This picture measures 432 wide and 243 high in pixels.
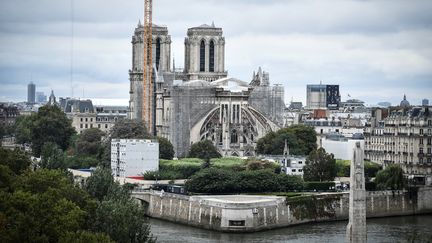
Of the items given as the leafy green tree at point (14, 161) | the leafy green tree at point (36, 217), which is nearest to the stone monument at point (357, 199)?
the leafy green tree at point (36, 217)

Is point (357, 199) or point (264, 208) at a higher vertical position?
point (357, 199)

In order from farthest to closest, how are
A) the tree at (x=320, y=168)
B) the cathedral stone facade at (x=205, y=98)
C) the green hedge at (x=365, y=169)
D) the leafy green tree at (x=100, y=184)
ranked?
the cathedral stone facade at (x=205, y=98) < the green hedge at (x=365, y=169) < the tree at (x=320, y=168) < the leafy green tree at (x=100, y=184)

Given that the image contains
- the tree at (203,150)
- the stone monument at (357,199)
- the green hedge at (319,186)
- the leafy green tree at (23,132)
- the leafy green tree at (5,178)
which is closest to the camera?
the stone monument at (357,199)

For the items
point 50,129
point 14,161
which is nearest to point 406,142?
point 14,161

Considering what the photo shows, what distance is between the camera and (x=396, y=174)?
76.0 m

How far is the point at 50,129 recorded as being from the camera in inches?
4582

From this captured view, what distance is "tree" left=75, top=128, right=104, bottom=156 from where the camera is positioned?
108 meters

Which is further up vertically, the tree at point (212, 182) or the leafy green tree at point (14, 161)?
the leafy green tree at point (14, 161)

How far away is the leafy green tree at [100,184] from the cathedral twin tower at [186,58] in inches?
2129

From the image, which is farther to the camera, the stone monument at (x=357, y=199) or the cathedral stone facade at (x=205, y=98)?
the cathedral stone facade at (x=205, y=98)

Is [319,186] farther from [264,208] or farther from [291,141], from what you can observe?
[291,141]

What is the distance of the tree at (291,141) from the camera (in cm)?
9988

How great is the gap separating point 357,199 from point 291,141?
49586mm

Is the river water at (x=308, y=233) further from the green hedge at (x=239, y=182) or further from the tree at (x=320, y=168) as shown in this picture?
the tree at (x=320, y=168)
